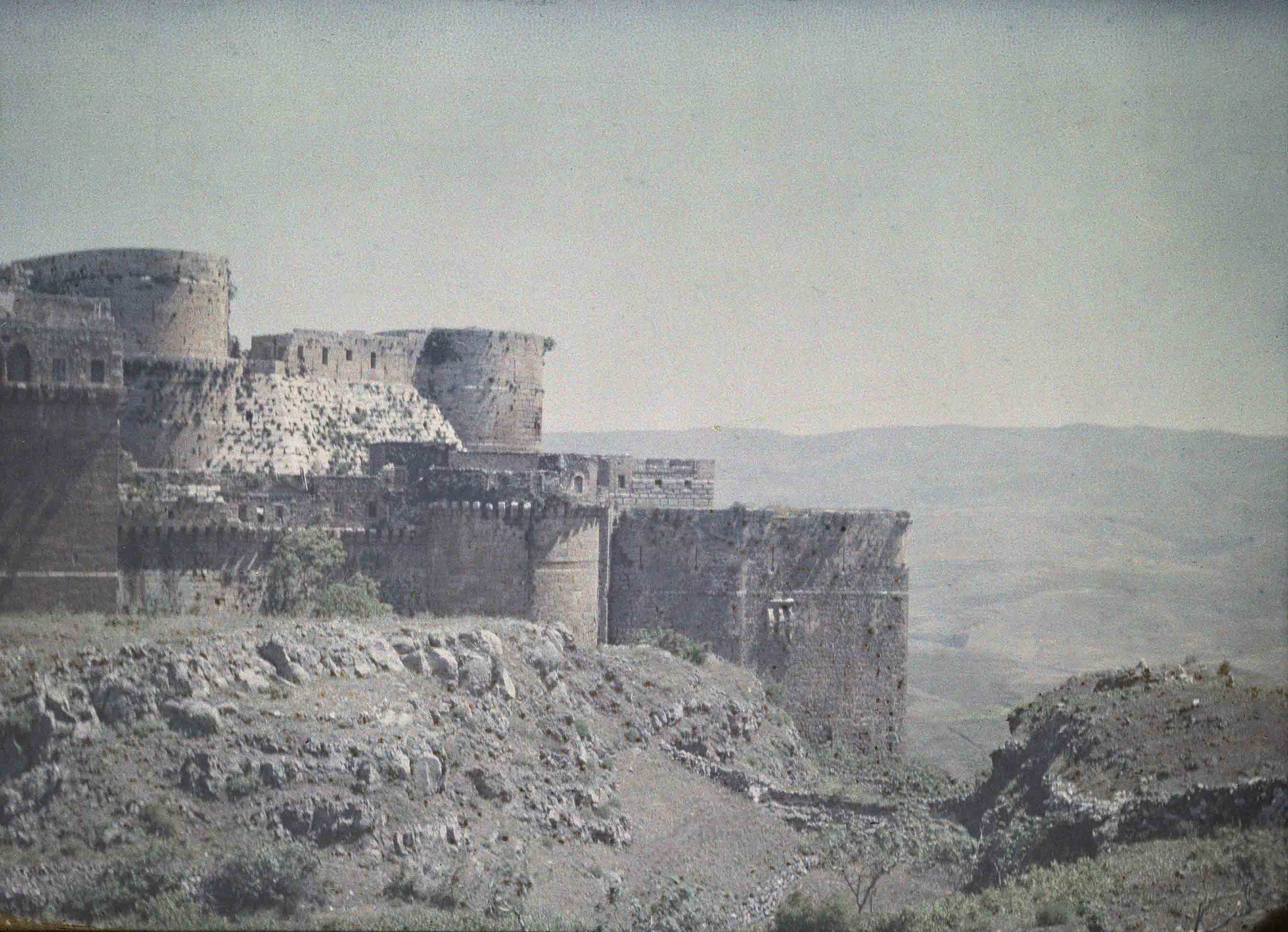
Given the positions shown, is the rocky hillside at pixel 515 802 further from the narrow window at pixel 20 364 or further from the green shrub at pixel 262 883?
the narrow window at pixel 20 364

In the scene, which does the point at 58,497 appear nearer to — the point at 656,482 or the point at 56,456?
the point at 56,456

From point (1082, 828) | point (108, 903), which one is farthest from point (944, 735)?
point (108, 903)

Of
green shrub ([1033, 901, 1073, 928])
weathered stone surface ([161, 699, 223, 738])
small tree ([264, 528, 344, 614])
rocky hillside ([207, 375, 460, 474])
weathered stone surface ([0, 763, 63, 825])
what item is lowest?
green shrub ([1033, 901, 1073, 928])

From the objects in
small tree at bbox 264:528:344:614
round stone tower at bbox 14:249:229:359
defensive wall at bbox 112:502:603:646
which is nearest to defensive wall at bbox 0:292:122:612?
defensive wall at bbox 112:502:603:646

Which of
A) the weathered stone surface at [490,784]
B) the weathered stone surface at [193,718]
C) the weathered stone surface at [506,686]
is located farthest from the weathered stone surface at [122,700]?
the weathered stone surface at [506,686]

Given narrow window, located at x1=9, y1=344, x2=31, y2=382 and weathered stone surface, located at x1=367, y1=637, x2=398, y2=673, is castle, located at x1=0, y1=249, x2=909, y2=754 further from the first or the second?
weathered stone surface, located at x1=367, y1=637, x2=398, y2=673
